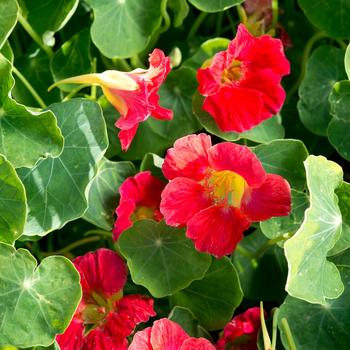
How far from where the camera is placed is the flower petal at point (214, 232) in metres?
1.19

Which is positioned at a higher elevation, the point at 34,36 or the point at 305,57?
the point at 34,36

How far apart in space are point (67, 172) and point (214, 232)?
0.25 m

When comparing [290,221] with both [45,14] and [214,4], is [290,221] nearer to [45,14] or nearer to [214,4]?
[214,4]

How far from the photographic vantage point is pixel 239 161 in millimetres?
1150

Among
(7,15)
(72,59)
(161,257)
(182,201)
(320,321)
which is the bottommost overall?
(320,321)

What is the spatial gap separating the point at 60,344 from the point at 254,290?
0.36 m

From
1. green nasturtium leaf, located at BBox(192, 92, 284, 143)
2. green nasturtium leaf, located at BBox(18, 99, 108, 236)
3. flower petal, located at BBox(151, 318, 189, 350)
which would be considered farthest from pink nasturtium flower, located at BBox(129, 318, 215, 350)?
green nasturtium leaf, located at BBox(192, 92, 284, 143)

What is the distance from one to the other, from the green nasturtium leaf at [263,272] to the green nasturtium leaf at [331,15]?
16.0 inches

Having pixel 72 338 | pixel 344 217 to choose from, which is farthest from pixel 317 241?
pixel 72 338

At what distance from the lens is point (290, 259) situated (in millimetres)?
1062

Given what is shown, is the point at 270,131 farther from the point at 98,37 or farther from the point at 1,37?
the point at 1,37

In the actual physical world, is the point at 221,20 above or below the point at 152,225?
above

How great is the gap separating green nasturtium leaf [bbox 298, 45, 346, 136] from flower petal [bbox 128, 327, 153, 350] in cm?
49

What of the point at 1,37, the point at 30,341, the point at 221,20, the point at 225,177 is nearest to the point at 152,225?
the point at 225,177
